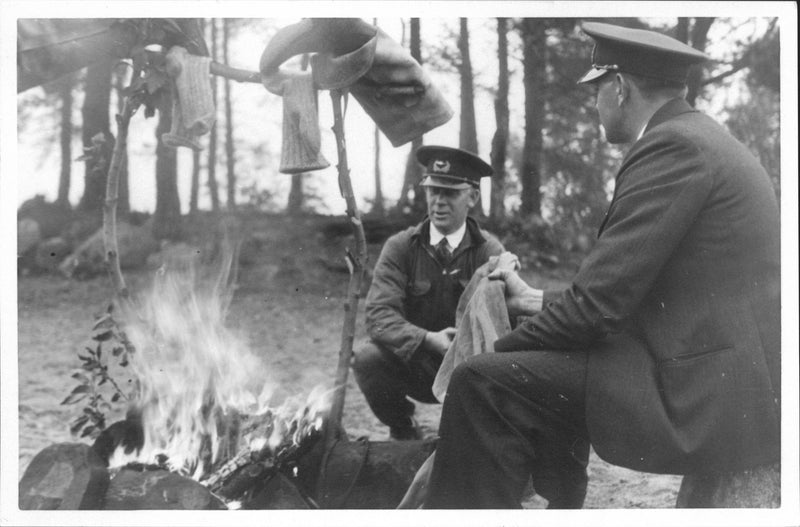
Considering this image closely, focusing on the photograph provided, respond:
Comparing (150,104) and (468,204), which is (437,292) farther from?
(150,104)

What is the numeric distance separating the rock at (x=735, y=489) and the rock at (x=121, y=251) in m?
2.60

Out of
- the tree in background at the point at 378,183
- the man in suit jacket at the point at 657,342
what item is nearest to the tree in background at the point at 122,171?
the tree in background at the point at 378,183

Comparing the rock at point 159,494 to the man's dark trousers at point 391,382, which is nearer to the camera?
the rock at point 159,494

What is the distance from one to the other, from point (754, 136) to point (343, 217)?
188 cm

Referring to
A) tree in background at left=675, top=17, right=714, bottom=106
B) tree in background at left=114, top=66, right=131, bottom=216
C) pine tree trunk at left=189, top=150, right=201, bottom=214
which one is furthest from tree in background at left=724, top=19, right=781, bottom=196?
tree in background at left=114, top=66, right=131, bottom=216

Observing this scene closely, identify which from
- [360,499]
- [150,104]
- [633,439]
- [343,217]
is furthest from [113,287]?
[633,439]

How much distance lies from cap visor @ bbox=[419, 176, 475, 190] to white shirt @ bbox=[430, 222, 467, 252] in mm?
181

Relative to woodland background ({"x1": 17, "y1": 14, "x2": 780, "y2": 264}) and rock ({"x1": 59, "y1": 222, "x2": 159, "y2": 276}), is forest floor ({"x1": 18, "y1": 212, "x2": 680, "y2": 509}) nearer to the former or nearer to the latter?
rock ({"x1": 59, "y1": 222, "x2": 159, "y2": 276})

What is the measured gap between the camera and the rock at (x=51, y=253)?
3.52 m

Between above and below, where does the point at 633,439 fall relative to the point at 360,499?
above

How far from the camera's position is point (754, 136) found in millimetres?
3404

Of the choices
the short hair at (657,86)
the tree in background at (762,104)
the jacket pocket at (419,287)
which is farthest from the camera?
the jacket pocket at (419,287)

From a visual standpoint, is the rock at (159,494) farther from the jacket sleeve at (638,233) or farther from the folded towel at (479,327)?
the jacket sleeve at (638,233)

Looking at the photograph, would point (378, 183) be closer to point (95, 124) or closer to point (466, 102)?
point (466, 102)
